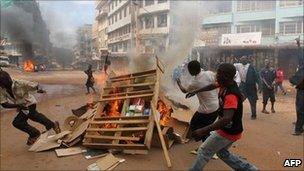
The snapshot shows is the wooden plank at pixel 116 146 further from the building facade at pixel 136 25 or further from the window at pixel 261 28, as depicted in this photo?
the window at pixel 261 28

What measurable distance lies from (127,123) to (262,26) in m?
27.3

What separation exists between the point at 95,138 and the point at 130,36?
4494 centimetres

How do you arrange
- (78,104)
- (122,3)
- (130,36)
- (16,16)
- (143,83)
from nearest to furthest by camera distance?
(143,83)
(78,104)
(16,16)
(130,36)
(122,3)

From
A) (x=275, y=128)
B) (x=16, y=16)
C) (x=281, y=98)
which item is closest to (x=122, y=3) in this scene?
(x=16, y=16)

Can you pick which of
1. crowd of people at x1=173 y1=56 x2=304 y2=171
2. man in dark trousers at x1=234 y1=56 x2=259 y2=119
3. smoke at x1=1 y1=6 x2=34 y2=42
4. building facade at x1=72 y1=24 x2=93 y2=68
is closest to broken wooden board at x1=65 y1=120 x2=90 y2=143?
crowd of people at x1=173 y1=56 x2=304 y2=171

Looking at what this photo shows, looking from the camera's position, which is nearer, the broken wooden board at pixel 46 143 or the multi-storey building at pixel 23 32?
the broken wooden board at pixel 46 143

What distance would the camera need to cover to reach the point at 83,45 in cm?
7900

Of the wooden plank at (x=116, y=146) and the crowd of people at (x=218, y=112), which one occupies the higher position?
the crowd of people at (x=218, y=112)

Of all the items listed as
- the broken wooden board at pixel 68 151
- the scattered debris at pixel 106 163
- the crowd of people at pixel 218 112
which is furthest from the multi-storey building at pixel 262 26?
the scattered debris at pixel 106 163

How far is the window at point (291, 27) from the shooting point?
28.6 meters

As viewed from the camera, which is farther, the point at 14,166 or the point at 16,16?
the point at 16,16

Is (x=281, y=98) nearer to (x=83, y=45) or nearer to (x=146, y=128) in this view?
(x=146, y=128)

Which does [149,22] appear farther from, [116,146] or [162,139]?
[162,139]

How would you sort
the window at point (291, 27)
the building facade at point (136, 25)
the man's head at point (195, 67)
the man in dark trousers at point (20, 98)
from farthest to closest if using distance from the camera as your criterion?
the building facade at point (136, 25)
the window at point (291, 27)
the man in dark trousers at point (20, 98)
the man's head at point (195, 67)
